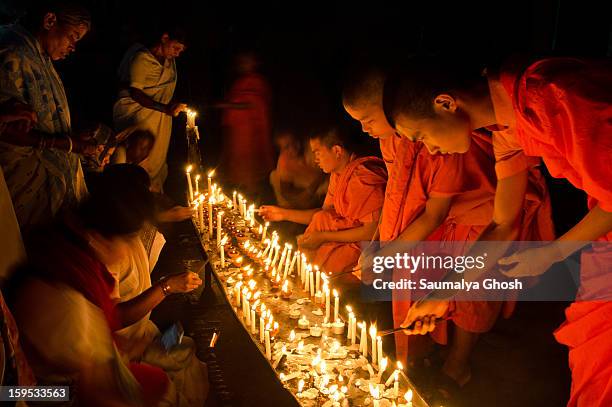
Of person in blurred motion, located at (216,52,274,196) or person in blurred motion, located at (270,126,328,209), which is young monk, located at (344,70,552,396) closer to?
person in blurred motion, located at (270,126,328,209)

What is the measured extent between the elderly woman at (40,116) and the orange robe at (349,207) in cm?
190

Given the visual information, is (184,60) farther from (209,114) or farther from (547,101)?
(547,101)

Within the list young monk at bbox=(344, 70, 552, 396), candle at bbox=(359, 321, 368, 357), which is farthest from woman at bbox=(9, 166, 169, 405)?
young monk at bbox=(344, 70, 552, 396)

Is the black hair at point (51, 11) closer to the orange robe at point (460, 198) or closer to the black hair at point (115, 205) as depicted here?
the black hair at point (115, 205)

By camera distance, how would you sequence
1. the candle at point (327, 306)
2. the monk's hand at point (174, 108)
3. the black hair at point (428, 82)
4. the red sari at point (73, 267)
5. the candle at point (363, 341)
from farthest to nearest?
the monk's hand at point (174, 108) < the candle at point (327, 306) < the candle at point (363, 341) < the black hair at point (428, 82) < the red sari at point (73, 267)

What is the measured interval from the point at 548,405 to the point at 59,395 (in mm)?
3209

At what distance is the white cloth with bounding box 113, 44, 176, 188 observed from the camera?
22.0 ft

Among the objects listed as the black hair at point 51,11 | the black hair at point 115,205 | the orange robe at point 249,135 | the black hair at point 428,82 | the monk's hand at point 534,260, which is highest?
the black hair at point 51,11

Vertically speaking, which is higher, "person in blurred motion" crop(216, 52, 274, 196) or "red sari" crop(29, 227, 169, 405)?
"red sari" crop(29, 227, 169, 405)

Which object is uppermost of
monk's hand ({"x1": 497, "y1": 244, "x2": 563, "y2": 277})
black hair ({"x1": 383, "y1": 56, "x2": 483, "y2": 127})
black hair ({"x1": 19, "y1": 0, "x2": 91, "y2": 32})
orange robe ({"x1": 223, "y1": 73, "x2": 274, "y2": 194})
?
black hair ({"x1": 19, "y1": 0, "x2": 91, "y2": 32})

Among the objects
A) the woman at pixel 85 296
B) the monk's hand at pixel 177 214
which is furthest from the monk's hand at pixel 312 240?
the woman at pixel 85 296

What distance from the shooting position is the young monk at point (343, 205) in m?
4.37

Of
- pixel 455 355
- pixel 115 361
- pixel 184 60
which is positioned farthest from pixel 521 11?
pixel 184 60

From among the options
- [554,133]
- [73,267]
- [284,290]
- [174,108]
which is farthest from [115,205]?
[174,108]
